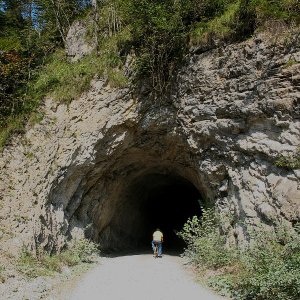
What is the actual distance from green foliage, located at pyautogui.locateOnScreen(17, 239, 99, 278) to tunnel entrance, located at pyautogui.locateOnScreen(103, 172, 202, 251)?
4573 millimetres

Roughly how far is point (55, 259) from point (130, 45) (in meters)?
8.35

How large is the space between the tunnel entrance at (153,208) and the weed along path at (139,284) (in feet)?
18.0

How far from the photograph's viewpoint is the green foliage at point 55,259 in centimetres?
1060

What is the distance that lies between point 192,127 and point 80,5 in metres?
12.0

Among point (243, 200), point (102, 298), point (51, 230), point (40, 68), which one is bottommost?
point (102, 298)

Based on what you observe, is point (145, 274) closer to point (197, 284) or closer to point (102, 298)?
point (197, 284)

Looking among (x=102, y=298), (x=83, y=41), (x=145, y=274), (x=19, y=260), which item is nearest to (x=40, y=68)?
(x=83, y=41)

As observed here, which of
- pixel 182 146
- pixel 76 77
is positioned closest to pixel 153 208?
pixel 182 146

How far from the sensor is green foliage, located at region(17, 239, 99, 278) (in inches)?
417

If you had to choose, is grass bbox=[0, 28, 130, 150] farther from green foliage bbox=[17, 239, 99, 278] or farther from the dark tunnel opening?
the dark tunnel opening

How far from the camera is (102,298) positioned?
822 centimetres

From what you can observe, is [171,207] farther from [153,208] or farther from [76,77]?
[76,77]

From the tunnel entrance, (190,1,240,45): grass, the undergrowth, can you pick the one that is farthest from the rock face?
the tunnel entrance

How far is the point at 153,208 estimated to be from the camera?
1008 inches
